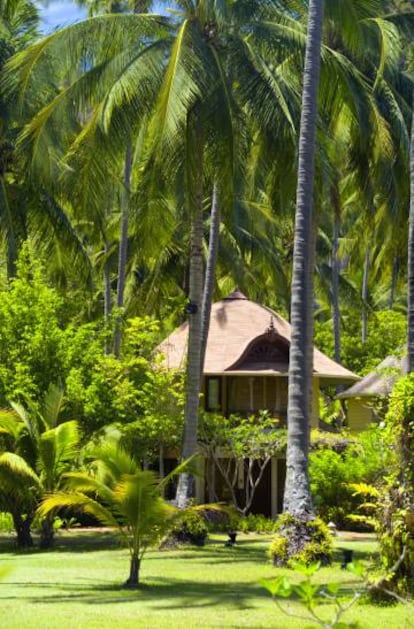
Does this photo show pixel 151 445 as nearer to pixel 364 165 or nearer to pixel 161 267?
pixel 364 165

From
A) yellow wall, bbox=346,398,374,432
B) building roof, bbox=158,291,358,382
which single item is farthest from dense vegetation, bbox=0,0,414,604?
yellow wall, bbox=346,398,374,432

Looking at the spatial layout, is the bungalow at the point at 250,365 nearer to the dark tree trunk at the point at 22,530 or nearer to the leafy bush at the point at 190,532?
the dark tree trunk at the point at 22,530

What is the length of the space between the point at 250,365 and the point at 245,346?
62cm

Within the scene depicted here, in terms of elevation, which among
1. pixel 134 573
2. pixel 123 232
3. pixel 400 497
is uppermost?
pixel 123 232

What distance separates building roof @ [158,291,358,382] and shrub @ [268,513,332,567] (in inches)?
579

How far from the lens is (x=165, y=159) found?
20.7m

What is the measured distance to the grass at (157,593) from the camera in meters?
11.4

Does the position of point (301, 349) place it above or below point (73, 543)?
above

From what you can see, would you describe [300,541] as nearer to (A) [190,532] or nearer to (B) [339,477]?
(A) [190,532]

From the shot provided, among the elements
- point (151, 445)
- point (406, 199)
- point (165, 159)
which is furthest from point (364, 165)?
point (151, 445)

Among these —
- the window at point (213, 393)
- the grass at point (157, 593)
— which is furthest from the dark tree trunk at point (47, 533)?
the window at point (213, 393)

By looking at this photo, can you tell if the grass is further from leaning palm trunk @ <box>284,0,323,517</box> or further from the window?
the window

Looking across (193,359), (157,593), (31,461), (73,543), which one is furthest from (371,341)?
(157,593)

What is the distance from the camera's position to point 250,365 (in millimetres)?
32906
